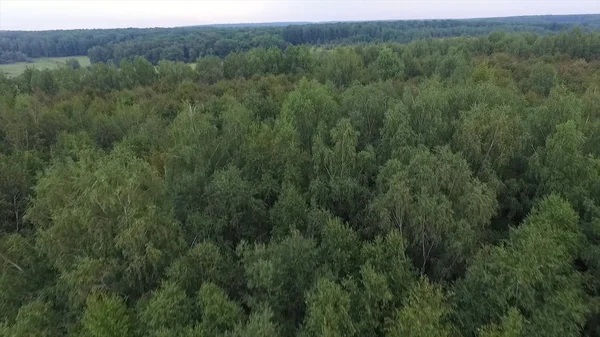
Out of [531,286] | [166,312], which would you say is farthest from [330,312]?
[531,286]

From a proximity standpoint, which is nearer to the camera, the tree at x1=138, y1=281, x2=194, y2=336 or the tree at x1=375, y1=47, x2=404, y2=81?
the tree at x1=138, y1=281, x2=194, y2=336

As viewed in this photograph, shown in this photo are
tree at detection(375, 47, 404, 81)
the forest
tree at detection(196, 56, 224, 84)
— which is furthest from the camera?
tree at detection(196, 56, 224, 84)

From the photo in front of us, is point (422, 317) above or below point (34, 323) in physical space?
above

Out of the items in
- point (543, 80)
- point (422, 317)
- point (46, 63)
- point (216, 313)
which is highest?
point (543, 80)

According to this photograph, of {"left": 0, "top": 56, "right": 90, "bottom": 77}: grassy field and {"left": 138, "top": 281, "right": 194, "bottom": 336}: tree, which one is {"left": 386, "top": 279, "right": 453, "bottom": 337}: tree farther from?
{"left": 0, "top": 56, "right": 90, "bottom": 77}: grassy field

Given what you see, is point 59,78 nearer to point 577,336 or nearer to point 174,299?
point 174,299

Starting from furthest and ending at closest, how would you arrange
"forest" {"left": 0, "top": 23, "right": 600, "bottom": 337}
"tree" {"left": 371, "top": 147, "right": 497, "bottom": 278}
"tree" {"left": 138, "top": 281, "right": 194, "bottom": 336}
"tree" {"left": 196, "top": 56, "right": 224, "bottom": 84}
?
"tree" {"left": 196, "top": 56, "right": 224, "bottom": 84} < "tree" {"left": 371, "top": 147, "right": 497, "bottom": 278} < "forest" {"left": 0, "top": 23, "right": 600, "bottom": 337} < "tree" {"left": 138, "top": 281, "right": 194, "bottom": 336}

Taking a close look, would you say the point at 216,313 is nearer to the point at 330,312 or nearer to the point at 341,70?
the point at 330,312

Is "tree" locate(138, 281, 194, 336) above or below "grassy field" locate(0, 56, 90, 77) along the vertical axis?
below

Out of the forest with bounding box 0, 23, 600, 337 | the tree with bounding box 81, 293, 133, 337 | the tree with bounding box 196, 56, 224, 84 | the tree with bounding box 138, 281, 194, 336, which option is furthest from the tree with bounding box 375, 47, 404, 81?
the tree with bounding box 81, 293, 133, 337
